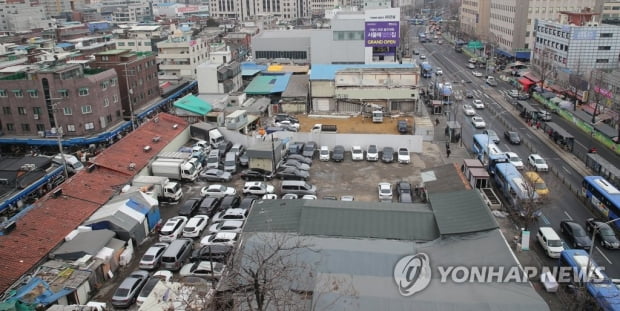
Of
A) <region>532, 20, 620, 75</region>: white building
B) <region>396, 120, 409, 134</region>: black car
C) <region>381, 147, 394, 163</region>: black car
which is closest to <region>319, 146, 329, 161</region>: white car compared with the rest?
<region>381, 147, 394, 163</region>: black car

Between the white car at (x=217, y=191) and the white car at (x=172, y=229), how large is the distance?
3063 mm

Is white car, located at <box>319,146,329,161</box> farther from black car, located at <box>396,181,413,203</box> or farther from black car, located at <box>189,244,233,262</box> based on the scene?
black car, located at <box>189,244,233,262</box>

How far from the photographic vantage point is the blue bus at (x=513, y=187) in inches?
848

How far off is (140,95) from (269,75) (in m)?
12.6

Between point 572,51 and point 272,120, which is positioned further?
point 572,51

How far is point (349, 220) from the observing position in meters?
18.4

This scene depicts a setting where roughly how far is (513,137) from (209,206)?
813 inches

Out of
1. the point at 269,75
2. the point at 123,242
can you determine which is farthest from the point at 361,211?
the point at 269,75

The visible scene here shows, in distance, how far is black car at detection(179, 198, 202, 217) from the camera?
73.2 feet

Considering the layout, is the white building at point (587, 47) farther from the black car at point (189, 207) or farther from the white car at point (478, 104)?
the black car at point (189, 207)

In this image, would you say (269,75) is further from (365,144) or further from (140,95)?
(365,144)

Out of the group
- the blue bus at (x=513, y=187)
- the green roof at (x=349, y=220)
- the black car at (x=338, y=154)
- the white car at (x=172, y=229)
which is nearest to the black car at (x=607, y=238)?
the blue bus at (x=513, y=187)

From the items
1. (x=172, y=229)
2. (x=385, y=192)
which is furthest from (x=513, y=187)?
(x=172, y=229)

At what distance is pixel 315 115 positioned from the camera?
3806cm
